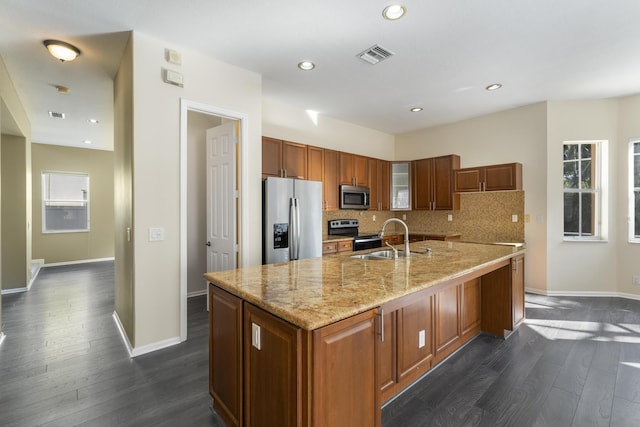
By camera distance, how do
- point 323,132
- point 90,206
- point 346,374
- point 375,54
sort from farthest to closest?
point 90,206 < point 323,132 < point 375,54 < point 346,374

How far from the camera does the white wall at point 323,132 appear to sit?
4488 mm

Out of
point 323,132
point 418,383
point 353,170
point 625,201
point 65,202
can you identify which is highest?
point 323,132

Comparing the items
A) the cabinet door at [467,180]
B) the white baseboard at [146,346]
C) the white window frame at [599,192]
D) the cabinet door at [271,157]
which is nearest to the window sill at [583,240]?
the white window frame at [599,192]

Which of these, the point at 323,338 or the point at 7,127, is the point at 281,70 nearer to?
the point at 323,338

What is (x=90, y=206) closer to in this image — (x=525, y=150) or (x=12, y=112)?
(x=12, y=112)

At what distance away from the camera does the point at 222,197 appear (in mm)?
3600

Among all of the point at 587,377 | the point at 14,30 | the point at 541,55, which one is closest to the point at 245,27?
the point at 14,30

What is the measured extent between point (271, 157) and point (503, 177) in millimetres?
3586

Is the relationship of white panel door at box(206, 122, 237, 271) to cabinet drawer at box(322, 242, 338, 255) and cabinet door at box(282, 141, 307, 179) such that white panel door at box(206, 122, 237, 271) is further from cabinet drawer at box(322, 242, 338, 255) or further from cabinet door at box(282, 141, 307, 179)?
cabinet drawer at box(322, 242, 338, 255)

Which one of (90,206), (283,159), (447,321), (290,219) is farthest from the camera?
Result: (90,206)

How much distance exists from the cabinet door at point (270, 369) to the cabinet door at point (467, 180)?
4.63 metres

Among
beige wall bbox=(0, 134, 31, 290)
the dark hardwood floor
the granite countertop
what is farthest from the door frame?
beige wall bbox=(0, 134, 31, 290)

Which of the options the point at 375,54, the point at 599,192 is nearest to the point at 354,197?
the point at 375,54

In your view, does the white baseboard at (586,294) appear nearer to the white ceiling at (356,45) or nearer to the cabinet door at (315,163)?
the white ceiling at (356,45)
